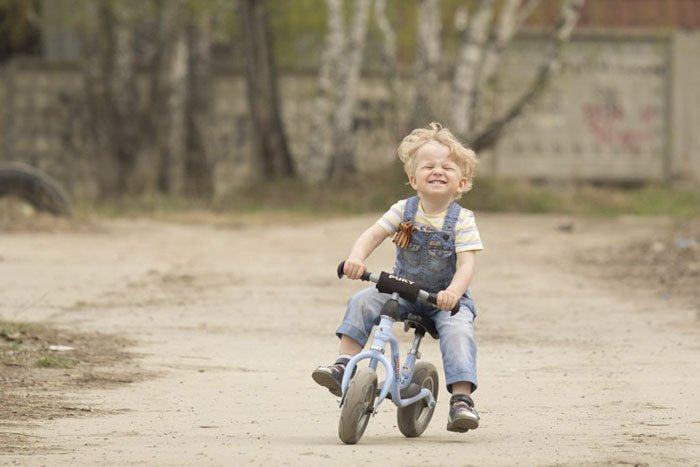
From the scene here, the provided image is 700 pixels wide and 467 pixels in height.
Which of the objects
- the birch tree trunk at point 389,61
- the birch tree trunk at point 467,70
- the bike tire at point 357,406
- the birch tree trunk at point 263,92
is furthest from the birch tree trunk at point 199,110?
the bike tire at point 357,406

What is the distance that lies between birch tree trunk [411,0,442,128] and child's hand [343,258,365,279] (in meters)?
15.3

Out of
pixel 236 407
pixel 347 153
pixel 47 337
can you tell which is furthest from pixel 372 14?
pixel 236 407

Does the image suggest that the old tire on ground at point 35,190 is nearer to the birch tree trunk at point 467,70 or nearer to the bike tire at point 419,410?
the birch tree trunk at point 467,70

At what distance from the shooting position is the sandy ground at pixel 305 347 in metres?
6.79

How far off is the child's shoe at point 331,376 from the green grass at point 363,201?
14.0m

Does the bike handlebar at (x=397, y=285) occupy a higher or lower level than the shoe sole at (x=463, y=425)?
higher

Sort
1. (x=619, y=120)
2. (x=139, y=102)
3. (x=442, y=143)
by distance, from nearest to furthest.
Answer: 1. (x=442, y=143)
2. (x=139, y=102)
3. (x=619, y=120)

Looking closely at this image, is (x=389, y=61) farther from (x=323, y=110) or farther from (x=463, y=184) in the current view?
(x=463, y=184)

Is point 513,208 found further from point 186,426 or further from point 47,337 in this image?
point 186,426

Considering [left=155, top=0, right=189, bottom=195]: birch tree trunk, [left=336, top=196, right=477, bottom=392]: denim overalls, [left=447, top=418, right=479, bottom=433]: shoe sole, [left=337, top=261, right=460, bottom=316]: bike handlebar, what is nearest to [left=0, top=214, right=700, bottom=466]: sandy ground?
[left=447, top=418, right=479, bottom=433]: shoe sole

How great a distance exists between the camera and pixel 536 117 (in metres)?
27.8

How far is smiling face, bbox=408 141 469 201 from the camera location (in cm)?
724

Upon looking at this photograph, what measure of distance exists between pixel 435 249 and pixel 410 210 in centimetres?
21

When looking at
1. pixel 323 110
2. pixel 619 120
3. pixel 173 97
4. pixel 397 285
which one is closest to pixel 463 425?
pixel 397 285
